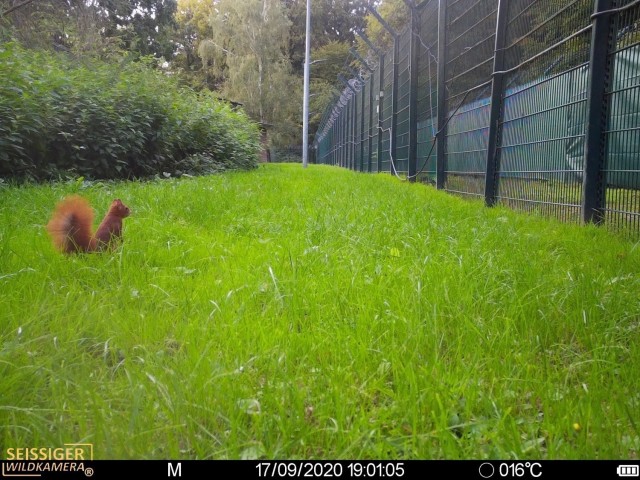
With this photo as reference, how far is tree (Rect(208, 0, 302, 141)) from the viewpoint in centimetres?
2886

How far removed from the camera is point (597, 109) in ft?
10.2

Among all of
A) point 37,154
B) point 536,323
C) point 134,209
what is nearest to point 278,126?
point 37,154

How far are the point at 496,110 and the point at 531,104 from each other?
0.67 metres

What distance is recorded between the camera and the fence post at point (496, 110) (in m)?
4.70

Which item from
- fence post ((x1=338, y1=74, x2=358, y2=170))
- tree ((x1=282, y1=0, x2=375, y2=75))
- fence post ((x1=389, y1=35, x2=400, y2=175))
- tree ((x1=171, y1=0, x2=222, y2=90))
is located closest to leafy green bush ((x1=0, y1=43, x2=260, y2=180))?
fence post ((x1=389, y1=35, x2=400, y2=175))

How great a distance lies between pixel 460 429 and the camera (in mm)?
985

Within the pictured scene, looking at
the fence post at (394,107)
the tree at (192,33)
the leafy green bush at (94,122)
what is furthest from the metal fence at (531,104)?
the tree at (192,33)

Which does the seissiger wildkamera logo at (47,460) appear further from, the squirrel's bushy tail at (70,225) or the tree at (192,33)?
the tree at (192,33)

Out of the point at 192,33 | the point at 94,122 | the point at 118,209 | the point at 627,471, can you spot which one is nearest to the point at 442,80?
the point at 94,122

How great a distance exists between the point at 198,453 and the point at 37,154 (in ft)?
19.8

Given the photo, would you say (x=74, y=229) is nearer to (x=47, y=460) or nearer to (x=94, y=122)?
(x=47, y=460)

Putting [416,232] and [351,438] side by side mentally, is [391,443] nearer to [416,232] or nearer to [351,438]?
[351,438]

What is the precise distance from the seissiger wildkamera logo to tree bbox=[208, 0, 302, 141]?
2921 centimetres

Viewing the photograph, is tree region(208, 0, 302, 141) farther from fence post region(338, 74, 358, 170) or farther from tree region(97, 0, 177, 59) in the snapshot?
fence post region(338, 74, 358, 170)
